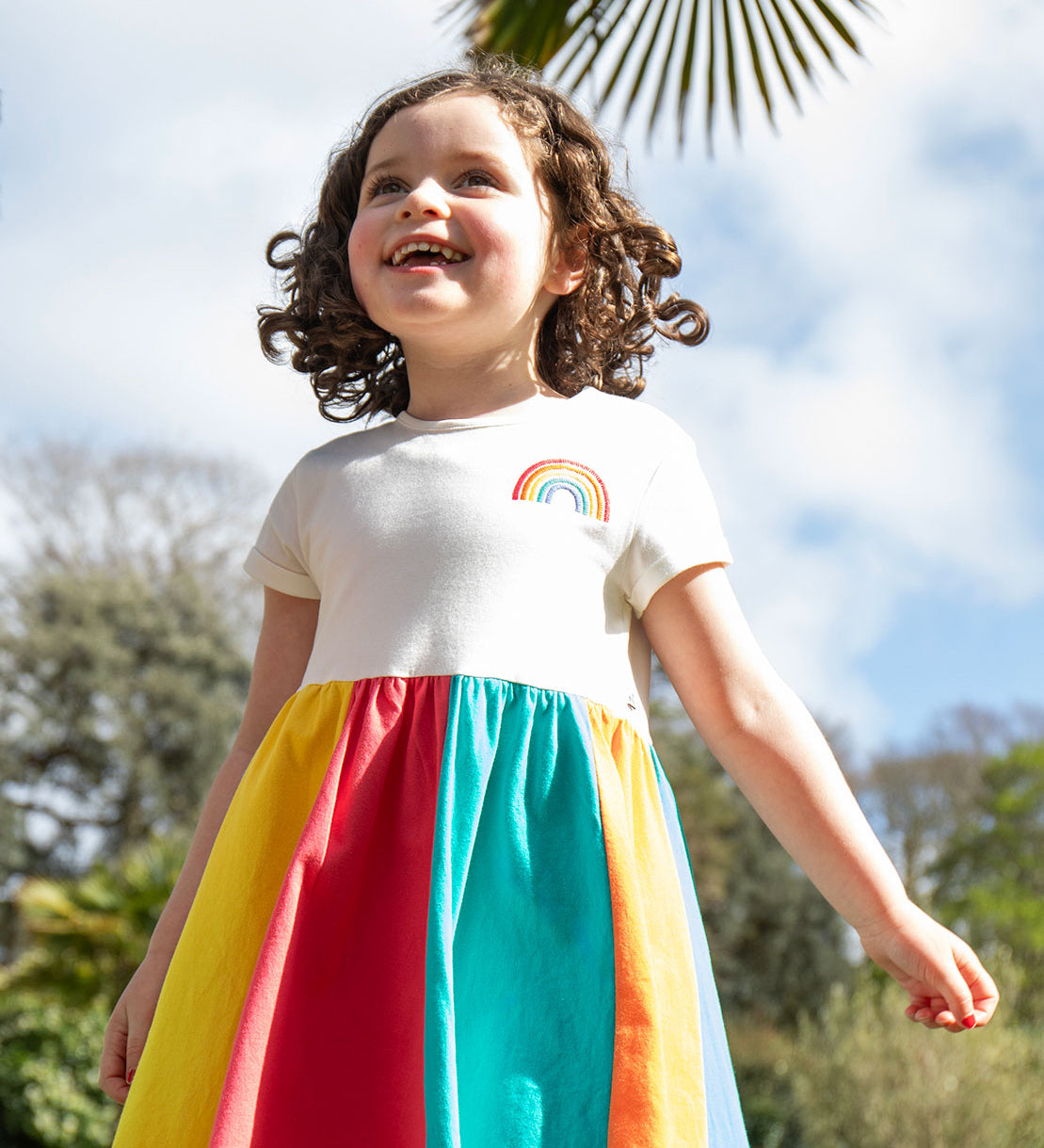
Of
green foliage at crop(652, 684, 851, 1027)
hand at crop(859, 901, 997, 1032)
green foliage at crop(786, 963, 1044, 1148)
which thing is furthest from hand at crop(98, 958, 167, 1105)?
green foliage at crop(652, 684, 851, 1027)

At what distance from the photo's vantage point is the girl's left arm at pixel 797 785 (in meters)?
1.20

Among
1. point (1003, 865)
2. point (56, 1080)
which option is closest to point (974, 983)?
point (56, 1080)

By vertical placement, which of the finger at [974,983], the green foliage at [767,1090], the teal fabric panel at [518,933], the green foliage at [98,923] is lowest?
the green foliage at [767,1090]

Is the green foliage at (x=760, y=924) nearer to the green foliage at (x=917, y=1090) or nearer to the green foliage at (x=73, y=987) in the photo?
the green foliage at (x=917, y=1090)

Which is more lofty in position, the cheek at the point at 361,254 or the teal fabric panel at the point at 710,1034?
the cheek at the point at 361,254

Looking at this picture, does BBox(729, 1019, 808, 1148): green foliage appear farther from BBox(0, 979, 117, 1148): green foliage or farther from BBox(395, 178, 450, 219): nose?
BBox(395, 178, 450, 219): nose

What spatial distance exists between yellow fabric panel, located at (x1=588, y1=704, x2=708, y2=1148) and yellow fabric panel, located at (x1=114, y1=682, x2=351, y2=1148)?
0.30 metres

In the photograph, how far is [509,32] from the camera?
132 inches

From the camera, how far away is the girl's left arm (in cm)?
120

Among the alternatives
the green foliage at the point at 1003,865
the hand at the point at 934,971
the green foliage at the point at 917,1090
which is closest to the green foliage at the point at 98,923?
the green foliage at the point at 917,1090

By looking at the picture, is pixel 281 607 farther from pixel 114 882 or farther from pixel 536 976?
pixel 114 882

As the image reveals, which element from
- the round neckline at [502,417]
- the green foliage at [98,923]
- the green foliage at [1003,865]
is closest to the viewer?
the round neckline at [502,417]

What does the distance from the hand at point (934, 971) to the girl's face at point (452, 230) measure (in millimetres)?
804

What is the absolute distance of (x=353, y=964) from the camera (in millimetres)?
1122
